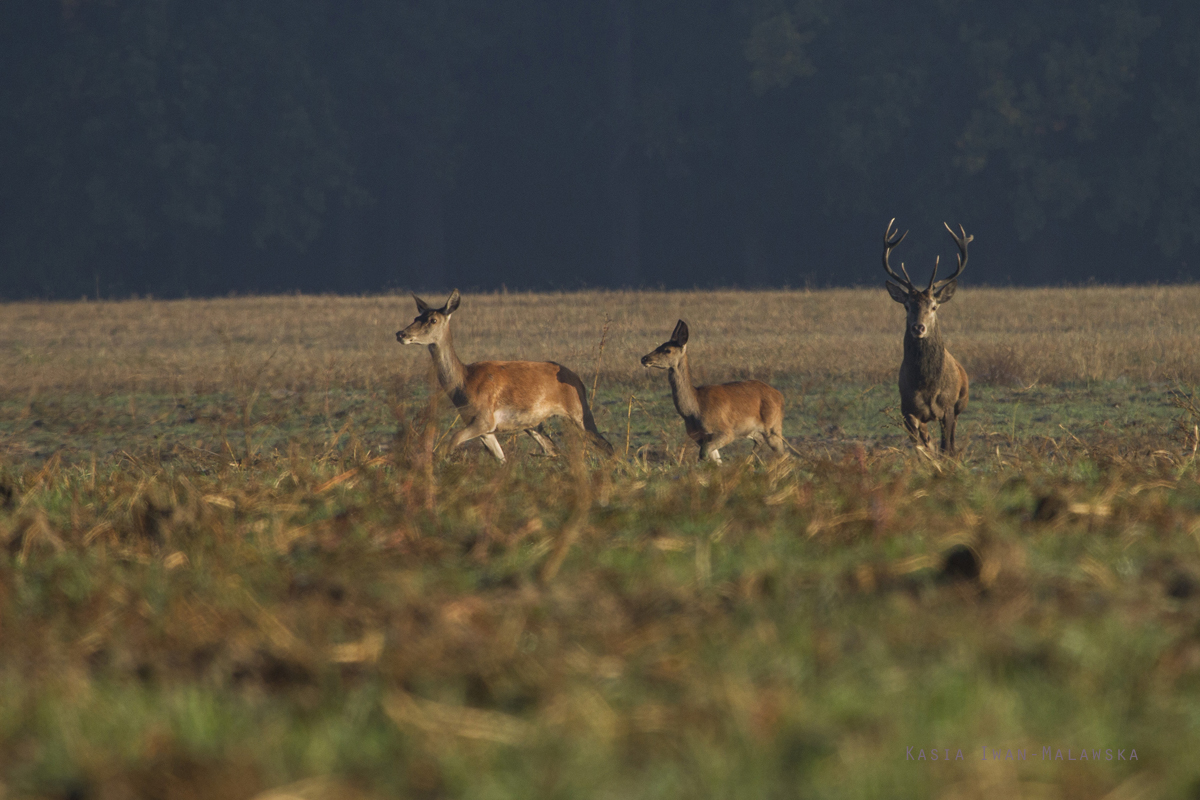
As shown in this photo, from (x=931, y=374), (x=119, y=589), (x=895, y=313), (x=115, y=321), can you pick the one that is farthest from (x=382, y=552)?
(x=115, y=321)

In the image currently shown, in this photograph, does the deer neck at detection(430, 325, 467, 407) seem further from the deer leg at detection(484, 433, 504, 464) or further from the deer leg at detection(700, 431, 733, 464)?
the deer leg at detection(700, 431, 733, 464)

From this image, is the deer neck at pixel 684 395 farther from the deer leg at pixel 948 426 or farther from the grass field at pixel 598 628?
the grass field at pixel 598 628

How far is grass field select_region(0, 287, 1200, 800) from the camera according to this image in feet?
7.26

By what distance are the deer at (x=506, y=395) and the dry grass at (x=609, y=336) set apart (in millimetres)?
3327

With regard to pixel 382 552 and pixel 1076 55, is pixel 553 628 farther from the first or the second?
pixel 1076 55

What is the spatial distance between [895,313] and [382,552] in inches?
932

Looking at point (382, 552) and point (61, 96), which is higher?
point (61, 96)

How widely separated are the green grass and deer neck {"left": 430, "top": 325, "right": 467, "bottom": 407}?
6353mm

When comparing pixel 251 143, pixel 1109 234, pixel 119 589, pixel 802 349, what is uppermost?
pixel 251 143

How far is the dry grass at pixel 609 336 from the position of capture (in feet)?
56.3

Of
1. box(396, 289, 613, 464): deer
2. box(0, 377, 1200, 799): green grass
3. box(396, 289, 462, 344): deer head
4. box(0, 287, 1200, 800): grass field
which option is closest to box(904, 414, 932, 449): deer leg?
box(396, 289, 613, 464): deer

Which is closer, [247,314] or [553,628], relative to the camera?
[553,628]

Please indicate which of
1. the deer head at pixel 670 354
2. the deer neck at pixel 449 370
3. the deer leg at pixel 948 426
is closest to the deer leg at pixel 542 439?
the deer neck at pixel 449 370

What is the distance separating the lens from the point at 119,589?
3316 mm
